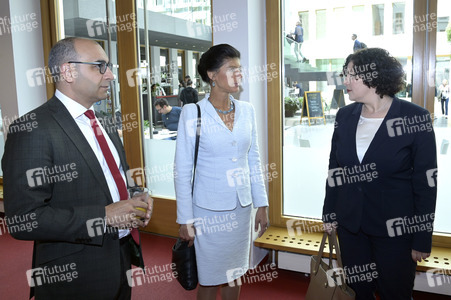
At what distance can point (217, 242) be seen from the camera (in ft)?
6.76

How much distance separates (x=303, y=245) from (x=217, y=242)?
115cm

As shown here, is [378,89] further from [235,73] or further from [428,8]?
[428,8]

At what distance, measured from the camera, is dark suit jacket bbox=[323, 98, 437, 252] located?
1.72 metres

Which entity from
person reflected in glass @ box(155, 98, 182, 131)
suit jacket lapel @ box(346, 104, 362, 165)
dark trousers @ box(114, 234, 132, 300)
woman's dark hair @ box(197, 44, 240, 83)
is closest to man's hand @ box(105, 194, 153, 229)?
Result: dark trousers @ box(114, 234, 132, 300)

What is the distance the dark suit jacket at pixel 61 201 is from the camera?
4.17ft

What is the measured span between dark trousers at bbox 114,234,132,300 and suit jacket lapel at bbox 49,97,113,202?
0.34 m

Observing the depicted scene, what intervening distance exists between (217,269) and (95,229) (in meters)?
0.94

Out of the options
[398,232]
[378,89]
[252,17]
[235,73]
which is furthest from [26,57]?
[398,232]

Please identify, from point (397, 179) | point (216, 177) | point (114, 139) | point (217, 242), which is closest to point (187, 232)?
point (217, 242)

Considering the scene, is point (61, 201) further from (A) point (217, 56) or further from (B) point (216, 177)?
(A) point (217, 56)

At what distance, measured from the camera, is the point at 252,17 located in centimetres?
Result: 297

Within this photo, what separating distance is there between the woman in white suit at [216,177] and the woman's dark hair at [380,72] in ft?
2.21

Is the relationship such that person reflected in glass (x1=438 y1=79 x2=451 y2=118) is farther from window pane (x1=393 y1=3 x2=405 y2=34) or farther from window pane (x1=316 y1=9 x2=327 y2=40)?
window pane (x1=316 y1=9 x2=327 y2=40)

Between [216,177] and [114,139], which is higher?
[114,139]
